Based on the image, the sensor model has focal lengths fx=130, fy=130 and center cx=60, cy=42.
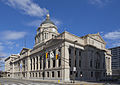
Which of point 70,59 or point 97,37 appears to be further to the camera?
point 97,37

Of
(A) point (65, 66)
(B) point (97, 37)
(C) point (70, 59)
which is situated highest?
(B) point (97, 37)

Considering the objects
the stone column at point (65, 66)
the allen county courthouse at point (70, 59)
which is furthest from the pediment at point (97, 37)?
the stone column at point (65, 66)

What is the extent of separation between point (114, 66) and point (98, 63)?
119985mm

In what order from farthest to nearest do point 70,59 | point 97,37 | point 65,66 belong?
point 97,37 < point 70,59 < point 65,66

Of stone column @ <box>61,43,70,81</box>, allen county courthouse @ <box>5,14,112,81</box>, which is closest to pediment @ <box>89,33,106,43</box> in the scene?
allen county courthouse @ <box>5,14,112,81</box>

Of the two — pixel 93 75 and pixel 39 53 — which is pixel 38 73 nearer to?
pixel 39 53

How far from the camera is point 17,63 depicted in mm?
95500

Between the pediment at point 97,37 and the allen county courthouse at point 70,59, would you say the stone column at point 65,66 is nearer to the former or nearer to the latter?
the allen county courthouse at point 70,59

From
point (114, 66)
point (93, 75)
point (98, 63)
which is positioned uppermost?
point (98, 63)

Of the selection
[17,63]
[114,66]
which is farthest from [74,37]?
[114,66]

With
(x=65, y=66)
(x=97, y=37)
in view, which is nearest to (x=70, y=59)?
(x=65, y=66)

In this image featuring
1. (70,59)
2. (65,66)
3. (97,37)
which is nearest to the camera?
(65,66)

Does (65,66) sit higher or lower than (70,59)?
lower

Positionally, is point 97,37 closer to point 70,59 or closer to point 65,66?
point 70,59
